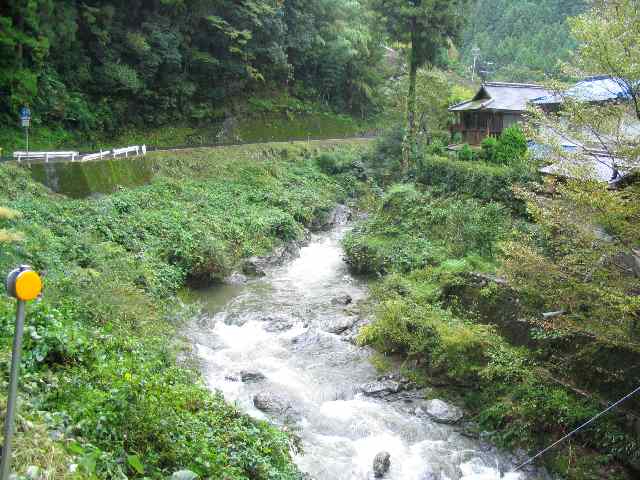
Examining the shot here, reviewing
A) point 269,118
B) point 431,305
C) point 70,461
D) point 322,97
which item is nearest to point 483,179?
point 431,305

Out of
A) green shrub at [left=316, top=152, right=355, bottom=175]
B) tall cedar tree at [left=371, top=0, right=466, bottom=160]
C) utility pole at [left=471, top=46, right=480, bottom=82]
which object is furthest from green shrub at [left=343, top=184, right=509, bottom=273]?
utility pole at [left=471, top=46, right=480, bottom=82]

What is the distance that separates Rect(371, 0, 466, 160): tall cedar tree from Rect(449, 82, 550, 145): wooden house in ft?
11.5

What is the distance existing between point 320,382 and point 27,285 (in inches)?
375

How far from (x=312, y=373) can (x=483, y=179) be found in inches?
440

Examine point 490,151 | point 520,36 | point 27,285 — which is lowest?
point 490,151

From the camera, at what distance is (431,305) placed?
1454 cm

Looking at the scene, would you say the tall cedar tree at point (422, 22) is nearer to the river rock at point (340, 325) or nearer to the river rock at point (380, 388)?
the river rock at point (340, 325)

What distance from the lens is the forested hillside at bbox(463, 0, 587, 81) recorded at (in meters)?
61.8

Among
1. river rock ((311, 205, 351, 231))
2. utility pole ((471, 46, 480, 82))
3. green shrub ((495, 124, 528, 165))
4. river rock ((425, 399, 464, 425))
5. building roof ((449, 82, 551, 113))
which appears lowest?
river rock ((311, 205, 351, 231))

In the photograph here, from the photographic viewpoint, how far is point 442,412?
37.0ft

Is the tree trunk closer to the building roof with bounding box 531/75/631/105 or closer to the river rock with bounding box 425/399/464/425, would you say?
the building roof with bounding box 531/75/631/105

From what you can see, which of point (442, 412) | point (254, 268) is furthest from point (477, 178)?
point (442, 412)

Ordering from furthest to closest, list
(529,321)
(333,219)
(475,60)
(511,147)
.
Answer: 1. (475,60)
2. (333,219)
3. (511,147)
4. (529,321)

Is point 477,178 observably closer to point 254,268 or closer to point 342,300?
point 342,300
